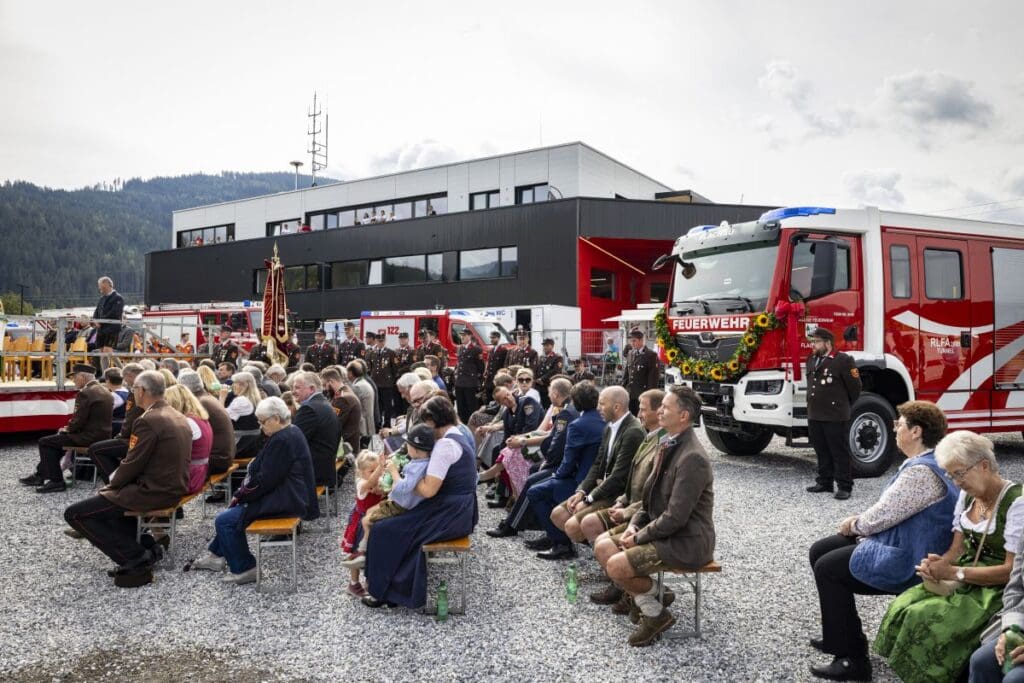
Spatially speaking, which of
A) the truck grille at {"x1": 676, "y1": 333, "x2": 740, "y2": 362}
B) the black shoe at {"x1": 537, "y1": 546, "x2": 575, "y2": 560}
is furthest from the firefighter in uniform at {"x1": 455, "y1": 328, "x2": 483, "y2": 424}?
the black shoe at {"x1": 537, "y1": 546, "x2": 575, "y2": 560}

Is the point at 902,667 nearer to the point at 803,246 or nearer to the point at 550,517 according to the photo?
the point at 550,517

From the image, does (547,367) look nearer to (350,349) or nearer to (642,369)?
(642,369)

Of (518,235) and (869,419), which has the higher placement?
(518,235)

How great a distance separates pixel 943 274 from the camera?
362 inches

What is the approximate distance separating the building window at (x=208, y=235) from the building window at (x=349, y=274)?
10.1 meters

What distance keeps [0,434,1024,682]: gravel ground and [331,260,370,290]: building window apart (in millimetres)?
25459

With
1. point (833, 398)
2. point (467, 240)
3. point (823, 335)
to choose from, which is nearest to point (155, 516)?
point (833, 398)

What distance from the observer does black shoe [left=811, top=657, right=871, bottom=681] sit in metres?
3.65

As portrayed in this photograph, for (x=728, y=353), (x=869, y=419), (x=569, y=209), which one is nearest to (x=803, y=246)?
(x=728, y=353)

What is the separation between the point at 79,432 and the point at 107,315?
17.4 feet

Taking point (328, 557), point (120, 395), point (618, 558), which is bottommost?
point (328, 557)

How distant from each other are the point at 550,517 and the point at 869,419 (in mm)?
5071

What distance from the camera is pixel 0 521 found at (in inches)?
272

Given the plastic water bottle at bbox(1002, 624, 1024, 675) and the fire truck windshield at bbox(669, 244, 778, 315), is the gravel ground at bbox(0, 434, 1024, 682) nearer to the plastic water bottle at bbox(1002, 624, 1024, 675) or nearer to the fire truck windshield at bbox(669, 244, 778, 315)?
the plastic water bottle at bbox(1002, 624, 1024, 675)
